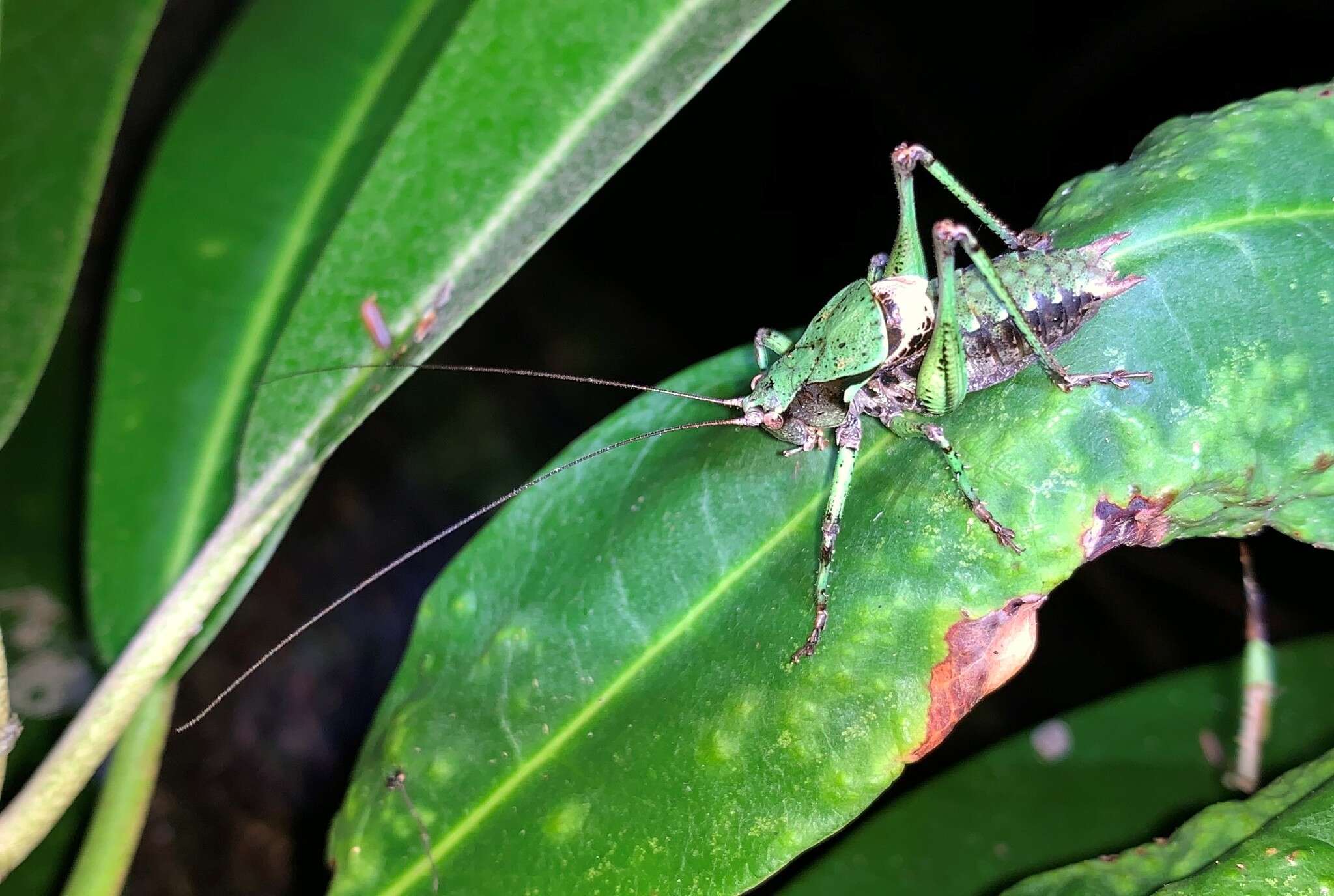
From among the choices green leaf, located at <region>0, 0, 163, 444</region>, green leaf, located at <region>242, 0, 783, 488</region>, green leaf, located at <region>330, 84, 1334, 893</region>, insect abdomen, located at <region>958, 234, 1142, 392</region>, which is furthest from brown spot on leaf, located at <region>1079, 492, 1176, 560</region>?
green leaf, located at <region>0, 0, 163, 444</region>

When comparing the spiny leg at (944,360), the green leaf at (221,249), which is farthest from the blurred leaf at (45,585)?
the spiny leg at (944,360)

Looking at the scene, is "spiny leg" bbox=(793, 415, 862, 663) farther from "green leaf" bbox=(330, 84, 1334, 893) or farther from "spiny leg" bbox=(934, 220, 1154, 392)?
"spiny leg" bbox=(934, 220, 1154, 392)

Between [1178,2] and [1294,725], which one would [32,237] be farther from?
[1178,2]

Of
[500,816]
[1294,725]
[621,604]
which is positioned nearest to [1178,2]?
[1294,725]

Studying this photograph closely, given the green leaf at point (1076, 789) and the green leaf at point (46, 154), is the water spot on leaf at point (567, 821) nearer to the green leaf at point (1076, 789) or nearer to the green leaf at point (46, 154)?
the green leaf at point (1076, 789)

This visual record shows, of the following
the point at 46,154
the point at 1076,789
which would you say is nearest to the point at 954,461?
the point at 1076,789

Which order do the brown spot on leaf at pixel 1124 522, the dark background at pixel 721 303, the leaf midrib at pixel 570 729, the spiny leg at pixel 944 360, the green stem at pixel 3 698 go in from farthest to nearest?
1. the dark background at pixel 721 303
2. the spiny leg at pixel 944 360
3. the leaf midrib at pixel 570 729
4. the green stem at pixel 3 698
5. the brown spot on leaf at pixel 1124 522

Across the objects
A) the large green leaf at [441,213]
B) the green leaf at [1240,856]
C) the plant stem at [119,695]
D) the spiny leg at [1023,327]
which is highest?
the large green leaf at [441,213]
